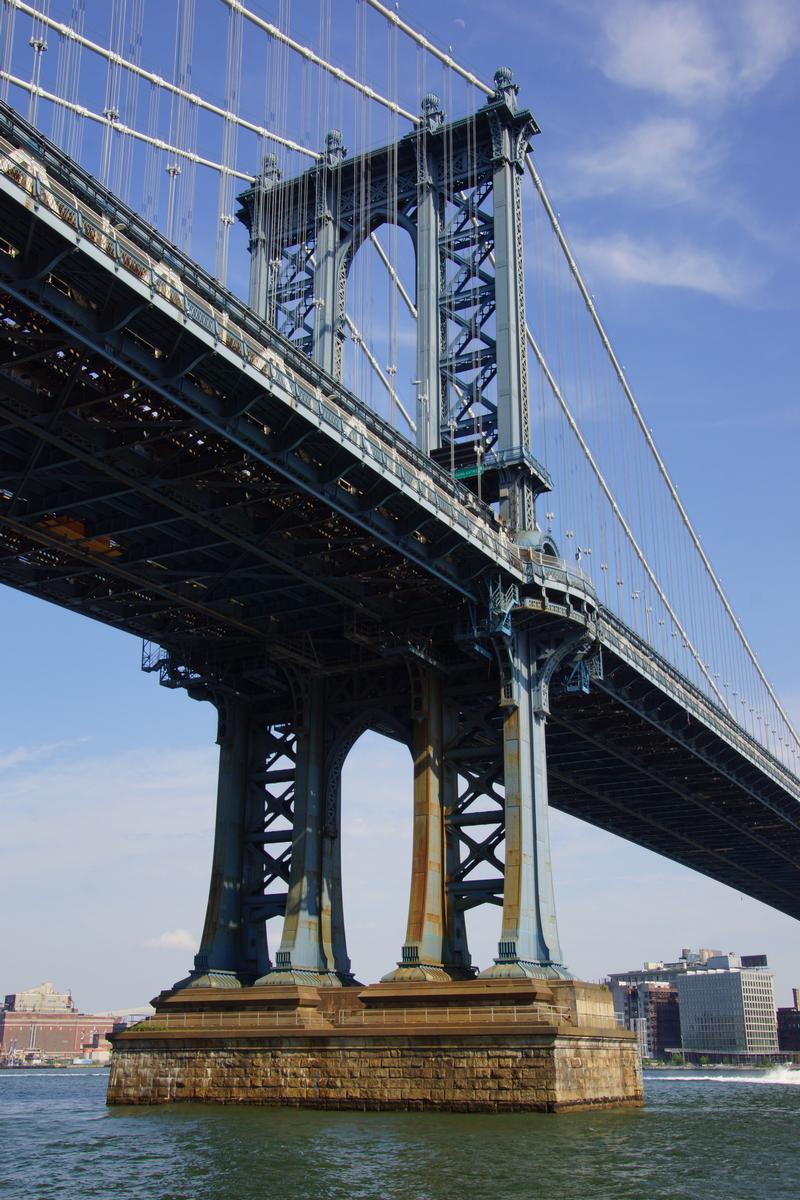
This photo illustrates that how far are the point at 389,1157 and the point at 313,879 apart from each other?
71.1 ft

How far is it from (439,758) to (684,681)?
25.5 m

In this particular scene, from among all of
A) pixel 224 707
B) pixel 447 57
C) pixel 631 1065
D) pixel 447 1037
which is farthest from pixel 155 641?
pixel 447 57

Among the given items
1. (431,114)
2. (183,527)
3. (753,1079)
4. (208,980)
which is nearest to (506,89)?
(431,114)

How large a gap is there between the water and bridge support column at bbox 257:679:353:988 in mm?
6698

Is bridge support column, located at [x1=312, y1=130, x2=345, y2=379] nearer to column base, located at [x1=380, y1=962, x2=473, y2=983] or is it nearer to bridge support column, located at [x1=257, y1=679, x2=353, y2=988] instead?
bridge support column, located at [x1=257, y1=679, x2=353, y2=988]

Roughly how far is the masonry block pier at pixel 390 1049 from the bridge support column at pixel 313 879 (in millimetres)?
1632

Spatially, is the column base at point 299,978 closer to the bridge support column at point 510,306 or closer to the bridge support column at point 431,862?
the bridge support column at point 431,862

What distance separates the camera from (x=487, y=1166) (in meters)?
28.4

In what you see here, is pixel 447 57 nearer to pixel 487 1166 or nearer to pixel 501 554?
pixel 501 554

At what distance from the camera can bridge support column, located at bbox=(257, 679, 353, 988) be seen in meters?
49.3

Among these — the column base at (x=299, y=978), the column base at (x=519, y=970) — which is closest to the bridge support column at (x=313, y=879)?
the column base at (x=299, y=978)

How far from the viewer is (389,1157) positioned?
2973 centimetres

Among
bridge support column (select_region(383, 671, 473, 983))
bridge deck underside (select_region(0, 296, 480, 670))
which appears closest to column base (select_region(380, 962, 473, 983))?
bridge support column (select_region(383, 671, 473, 983))

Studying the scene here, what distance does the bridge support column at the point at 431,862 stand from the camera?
46.8 m
